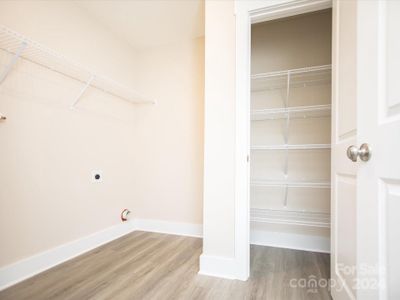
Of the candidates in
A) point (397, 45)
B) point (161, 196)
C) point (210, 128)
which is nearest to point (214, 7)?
point (210, 128)

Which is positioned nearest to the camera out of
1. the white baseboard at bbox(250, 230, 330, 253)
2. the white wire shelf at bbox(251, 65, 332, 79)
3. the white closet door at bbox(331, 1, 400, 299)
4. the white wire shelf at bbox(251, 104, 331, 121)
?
the white closet door at bbox(331, 1, 400, 299)

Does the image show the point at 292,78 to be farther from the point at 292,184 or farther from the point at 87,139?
the point at 87,139

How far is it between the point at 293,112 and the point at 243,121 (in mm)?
787

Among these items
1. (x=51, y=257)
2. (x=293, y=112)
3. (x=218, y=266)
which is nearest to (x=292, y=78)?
(x=293, y=112)

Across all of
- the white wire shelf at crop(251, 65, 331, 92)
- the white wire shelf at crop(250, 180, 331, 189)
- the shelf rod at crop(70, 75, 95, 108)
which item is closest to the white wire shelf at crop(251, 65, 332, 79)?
the white wire shelf at crop(251, 65, 331, 92)

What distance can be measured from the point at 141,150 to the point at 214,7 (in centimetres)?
173

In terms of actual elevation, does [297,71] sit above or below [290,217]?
above

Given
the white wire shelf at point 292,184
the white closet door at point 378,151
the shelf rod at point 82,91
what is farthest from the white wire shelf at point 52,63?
the white closet door at point 378,151

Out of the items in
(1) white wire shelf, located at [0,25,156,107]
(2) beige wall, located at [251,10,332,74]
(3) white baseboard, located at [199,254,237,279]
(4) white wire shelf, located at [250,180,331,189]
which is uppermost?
(2) beige wall, located at [251,10,332,74]

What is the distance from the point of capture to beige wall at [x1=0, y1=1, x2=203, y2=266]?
151 cm

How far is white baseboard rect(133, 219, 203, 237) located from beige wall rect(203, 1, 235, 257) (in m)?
0.79

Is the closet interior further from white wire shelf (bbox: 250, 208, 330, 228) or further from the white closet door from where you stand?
the white closet door

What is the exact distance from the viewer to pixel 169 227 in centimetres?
252

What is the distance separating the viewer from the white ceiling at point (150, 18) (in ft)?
6.37
